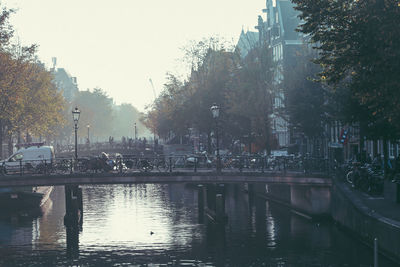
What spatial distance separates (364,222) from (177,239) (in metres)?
12.3

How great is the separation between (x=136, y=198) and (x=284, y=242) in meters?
33.3

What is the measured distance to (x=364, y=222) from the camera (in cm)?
3612

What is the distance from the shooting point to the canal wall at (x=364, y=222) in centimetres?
3086

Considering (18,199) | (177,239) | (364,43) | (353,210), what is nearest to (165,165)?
(177,239)

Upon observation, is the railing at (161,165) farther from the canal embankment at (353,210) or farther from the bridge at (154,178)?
the canal embankment at (353,210)

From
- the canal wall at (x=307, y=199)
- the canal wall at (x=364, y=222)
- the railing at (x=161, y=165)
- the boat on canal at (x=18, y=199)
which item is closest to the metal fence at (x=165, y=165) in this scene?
the railing at (x=161, y=165)

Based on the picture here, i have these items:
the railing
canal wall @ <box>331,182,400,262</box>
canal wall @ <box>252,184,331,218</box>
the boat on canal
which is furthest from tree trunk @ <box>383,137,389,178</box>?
the boat on canal

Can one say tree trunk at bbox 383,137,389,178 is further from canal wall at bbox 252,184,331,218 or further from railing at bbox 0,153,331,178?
canal wall at bbox 252,184,331,218

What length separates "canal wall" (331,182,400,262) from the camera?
30859 mm

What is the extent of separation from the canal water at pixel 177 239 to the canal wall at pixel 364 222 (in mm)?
663

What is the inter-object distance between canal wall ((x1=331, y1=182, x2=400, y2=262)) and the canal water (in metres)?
0.66

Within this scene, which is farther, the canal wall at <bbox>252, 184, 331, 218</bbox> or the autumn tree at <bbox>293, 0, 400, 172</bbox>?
the canal wall at <bbox>252, 184, 331, 218</bbox>

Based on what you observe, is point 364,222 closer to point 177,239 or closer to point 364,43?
point 364,43

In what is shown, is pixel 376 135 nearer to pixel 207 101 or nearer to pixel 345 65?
pixel 345 65
